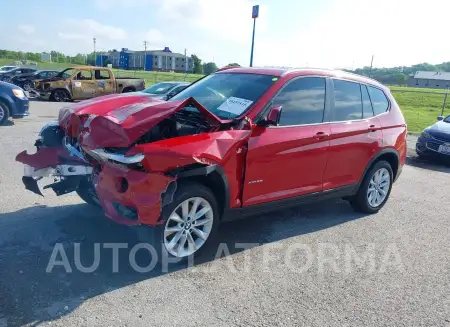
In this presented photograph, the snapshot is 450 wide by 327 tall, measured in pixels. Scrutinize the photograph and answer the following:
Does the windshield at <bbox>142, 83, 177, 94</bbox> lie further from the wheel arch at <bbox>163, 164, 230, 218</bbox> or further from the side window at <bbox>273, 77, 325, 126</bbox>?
the wheel arch at <bbox>163, 164, 230, 218</bbox>

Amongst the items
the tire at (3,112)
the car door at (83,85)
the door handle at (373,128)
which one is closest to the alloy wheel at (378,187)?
the door handle at (373,128)

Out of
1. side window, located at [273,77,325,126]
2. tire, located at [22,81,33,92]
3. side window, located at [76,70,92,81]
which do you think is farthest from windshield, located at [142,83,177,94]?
tire, located at [22,81,33,92]

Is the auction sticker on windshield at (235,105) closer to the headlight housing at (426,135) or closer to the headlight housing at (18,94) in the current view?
the headlight housing at (426,135)

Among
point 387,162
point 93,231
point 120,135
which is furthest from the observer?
point 387,162

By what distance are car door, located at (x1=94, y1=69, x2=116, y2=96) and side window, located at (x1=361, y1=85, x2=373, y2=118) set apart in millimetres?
15484

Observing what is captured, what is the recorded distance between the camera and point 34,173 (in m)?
4.03

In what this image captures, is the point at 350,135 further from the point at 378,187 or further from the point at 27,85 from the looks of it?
the point at 27,85

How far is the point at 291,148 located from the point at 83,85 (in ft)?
53.4

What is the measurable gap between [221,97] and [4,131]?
7541mm

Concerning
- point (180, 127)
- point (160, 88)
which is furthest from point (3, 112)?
point (180, 127)

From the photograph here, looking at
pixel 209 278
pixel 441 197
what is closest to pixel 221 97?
pixel 209 278

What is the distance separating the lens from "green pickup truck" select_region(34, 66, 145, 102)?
18078 mm

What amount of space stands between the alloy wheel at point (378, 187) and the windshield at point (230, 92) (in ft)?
7.50

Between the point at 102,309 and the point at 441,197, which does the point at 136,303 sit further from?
the point at 441,197
